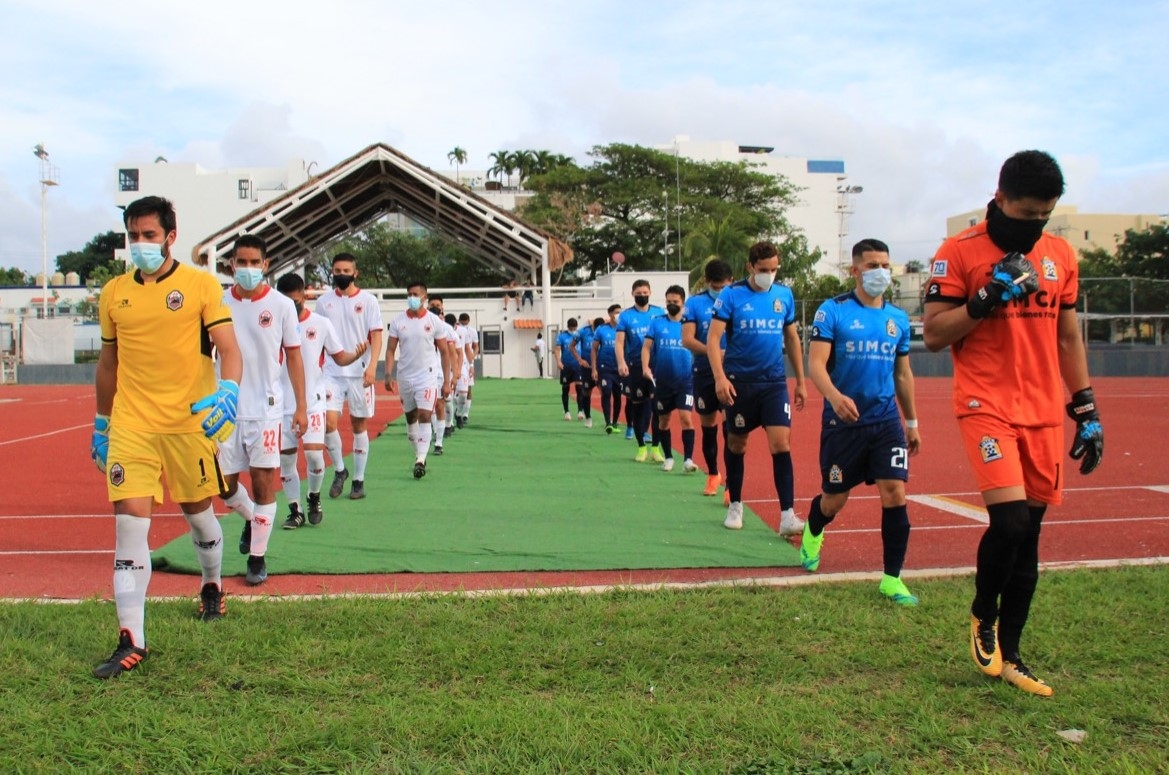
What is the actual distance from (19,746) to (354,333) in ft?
20.6

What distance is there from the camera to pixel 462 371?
713 inches

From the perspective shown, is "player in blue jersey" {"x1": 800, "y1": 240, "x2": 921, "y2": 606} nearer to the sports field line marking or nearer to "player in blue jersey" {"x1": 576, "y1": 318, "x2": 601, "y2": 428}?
"player in blue jersey" {"x1": 576, "y1": 318, "x2": 601, "y2": 428}

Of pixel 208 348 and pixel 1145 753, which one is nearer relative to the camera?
pixel 1145 753

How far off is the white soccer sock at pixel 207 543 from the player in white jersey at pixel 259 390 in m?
0.71

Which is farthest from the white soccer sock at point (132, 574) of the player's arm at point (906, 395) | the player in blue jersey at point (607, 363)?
the player in blue jersey at point (607, 363)

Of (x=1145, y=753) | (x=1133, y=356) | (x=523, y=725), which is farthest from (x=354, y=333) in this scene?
(x=1133, y=356)

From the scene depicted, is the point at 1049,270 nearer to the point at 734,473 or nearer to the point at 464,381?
the point at 734,473

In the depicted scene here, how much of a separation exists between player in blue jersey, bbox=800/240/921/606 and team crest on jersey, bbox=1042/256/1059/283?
160cm

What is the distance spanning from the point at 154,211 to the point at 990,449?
4.10m

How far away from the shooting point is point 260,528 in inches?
255

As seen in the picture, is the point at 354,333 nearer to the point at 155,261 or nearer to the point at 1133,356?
the point at 155,261

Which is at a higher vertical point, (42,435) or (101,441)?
(101,441)

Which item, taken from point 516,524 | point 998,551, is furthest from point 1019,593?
point 516,524

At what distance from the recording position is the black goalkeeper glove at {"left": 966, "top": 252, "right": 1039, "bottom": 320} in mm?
4004
